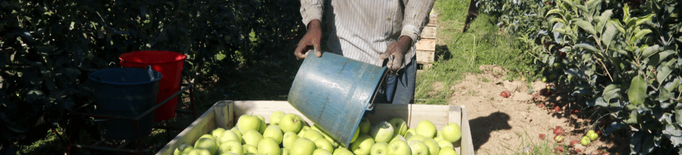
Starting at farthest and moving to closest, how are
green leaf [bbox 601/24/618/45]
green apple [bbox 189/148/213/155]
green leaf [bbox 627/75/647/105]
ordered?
1. green leaf [bbox 601/24/618/45]
2. green leaf [bbox 627/75/647/105]
3. green apple [bbox 189/148/213/155]

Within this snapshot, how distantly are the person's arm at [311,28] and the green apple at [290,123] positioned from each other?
1.09ft

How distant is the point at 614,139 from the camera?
338 cm

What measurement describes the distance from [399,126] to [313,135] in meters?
0.52

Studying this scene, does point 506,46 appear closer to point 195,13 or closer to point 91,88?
point 195,13

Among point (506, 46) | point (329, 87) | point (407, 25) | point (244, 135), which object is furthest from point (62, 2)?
point (506, 46)

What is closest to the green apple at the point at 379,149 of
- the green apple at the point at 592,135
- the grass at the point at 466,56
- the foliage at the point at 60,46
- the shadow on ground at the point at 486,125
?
the foliage at the point at 60,46

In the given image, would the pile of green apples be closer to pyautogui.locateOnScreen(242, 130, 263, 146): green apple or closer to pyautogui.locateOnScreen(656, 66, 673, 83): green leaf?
pyautogui.locateOnScreen(242, 130, 263, 146): green apple

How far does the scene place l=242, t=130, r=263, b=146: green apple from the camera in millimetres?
2203

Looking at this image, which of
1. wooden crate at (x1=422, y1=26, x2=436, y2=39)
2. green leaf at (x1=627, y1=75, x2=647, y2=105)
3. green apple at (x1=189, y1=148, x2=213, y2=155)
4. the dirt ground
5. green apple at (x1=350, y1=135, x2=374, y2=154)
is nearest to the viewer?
green apple at (x1=189, y1=148, x2=213, y2=155)

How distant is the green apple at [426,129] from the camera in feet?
7.79

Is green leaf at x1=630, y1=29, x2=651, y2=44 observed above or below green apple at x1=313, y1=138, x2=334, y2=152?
above

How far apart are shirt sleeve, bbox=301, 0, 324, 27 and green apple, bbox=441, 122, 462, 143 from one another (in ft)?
3.09

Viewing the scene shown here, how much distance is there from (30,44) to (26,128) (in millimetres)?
402

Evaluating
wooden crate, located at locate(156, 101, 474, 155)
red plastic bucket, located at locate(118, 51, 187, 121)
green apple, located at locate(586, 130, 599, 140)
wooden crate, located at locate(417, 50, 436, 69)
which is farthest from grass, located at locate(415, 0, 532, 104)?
red plastic bucket, located at locate(118, 51, 187, 121)
